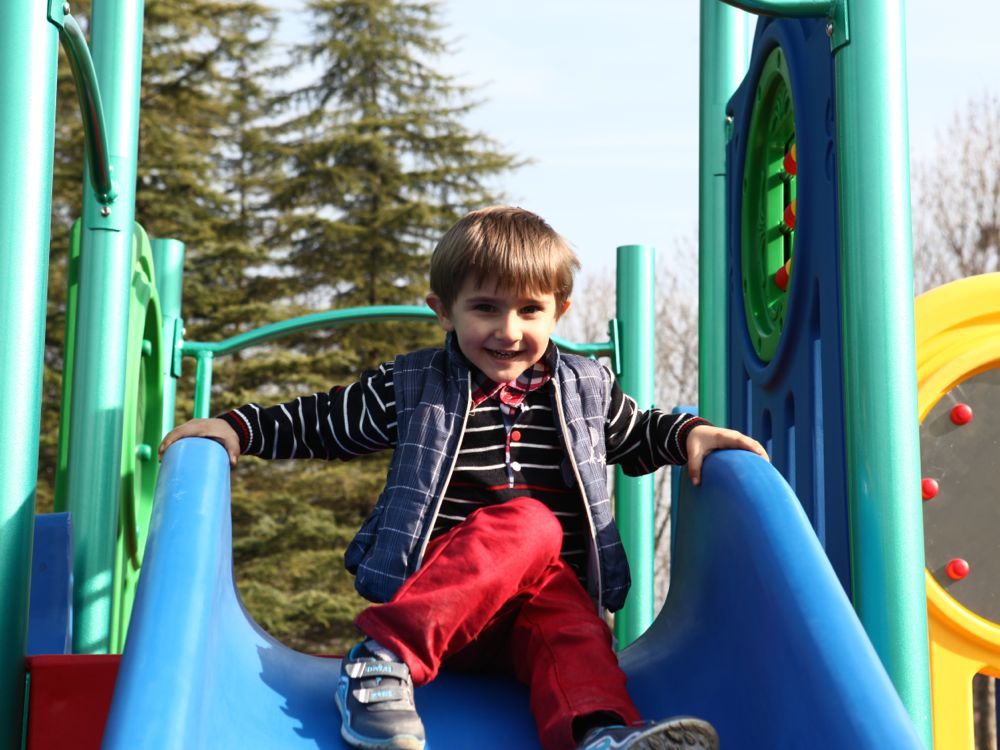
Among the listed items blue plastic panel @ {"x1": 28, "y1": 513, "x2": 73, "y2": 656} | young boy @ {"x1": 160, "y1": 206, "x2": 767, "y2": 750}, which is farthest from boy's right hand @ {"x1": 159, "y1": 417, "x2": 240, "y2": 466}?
blue plastic panel @ {"x1": 28, "y1": 513, "x2": 73, "y2": 656}

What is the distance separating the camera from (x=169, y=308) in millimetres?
4688

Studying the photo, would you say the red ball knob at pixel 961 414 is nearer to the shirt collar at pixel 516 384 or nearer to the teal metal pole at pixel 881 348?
the teal metal pole at pixel 881 348

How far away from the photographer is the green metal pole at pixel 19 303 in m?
1.71

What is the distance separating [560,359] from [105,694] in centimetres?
97

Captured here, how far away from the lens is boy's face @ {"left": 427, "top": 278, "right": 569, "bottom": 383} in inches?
82.9

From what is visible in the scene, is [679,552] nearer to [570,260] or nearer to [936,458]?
[570,260]

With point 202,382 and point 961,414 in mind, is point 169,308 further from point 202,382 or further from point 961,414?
point 961,414

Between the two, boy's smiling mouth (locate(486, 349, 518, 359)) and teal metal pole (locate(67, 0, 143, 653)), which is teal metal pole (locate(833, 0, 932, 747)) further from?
teal metal pole (locate(67, 0, 143, 653))

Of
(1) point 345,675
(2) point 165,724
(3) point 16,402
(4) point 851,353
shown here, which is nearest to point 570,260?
(4) point 851,353

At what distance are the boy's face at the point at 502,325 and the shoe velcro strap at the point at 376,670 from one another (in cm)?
56

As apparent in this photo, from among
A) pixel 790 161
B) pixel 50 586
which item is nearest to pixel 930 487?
pixel 790 161

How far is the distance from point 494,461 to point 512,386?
0.15 meters

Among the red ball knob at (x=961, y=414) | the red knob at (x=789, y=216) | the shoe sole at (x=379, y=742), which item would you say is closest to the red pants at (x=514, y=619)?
the shoe sole at (x=379, y=742)

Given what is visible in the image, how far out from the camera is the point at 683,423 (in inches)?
86.0
